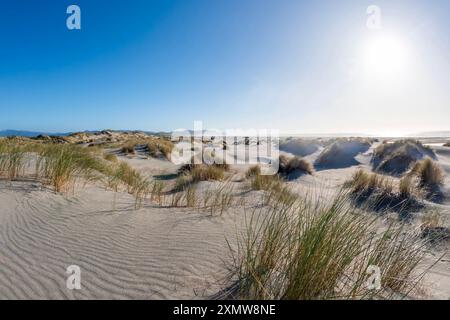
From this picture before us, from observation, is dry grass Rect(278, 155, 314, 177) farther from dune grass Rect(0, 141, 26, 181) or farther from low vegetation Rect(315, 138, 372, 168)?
dune grass Rect(0, 141, 26, 181)

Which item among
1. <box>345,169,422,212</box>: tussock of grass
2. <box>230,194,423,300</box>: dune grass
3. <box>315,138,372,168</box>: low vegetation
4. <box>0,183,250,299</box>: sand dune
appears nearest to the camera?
<box>230,194,423,300</box>: dune grass

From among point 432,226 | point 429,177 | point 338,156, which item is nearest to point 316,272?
point 432,226

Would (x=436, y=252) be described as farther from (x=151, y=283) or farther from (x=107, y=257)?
(x=107, y=257)

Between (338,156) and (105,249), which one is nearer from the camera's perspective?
(105,249)

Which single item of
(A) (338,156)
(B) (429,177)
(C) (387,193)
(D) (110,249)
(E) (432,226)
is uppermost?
(A) (338,156)

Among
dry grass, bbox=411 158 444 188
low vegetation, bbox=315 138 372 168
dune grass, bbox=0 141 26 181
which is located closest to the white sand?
dune grass, bbox=0 141 26 181

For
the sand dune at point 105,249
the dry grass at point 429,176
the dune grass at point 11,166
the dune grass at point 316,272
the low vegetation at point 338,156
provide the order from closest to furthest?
the dune grass at point 316,272
the sand dune at point 105,249
the dune grass at point 11,166
the dry grass at point 429,176
the low vegetation at point 338,156

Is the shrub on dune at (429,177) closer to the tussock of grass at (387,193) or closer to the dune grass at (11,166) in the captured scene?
the tussock of grass at (387,193)

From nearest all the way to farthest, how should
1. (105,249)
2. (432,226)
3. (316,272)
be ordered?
(316,272) → (105,249) → (432,226)

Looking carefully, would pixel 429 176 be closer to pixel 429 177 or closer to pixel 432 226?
pixel 429 177

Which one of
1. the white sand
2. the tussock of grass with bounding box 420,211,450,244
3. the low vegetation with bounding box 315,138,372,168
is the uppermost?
the low vegetation with bounding box 315,138,372,168

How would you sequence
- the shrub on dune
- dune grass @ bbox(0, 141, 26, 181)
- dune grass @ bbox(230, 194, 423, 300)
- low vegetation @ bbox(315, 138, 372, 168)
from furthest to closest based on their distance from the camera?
low vegetation @ bbox(315, 138, 372, 168) → the shrub on dune → dune grass @ bbox(0, 141, 26, 181) → dune grass @ bbox(230, 194, 423, 300)

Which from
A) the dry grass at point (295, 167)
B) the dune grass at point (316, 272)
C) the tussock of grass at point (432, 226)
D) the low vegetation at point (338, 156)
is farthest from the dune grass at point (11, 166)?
the low vegetation at point (338, 156)
